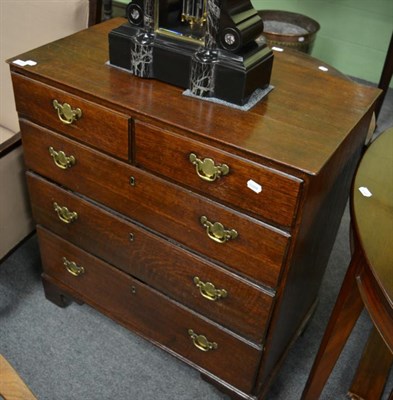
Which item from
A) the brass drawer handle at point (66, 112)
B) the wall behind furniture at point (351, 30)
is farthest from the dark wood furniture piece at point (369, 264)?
the wall behind furniture at point (351, 30)

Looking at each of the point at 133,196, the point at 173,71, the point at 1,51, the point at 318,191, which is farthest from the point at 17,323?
the point at 318,191

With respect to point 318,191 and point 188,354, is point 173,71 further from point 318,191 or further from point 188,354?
point 188,354

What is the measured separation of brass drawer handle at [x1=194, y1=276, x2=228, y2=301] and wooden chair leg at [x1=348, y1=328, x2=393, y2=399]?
0.49m

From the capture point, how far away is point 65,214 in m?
1.43

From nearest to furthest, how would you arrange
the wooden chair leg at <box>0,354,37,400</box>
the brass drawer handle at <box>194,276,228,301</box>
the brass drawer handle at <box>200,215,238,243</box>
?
the wooden chair leg at <box>0,354,37,400</box> → the brass drawer handle at <box>200,215,238,243</box> → the brass drawer handle at <box>194,276,228,301</box>

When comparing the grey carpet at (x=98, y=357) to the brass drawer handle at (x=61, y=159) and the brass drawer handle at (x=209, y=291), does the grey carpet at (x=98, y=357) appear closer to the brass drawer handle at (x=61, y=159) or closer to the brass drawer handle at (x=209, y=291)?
the brass drawer handle at (x=209, y=291)

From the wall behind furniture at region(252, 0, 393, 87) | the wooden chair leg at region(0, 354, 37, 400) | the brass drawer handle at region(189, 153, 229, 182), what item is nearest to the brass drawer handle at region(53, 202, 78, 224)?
the brass drawer handle at region(189, 153, 229, 182)

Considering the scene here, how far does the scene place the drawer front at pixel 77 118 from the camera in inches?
44.8

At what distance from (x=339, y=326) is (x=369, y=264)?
0.31 m

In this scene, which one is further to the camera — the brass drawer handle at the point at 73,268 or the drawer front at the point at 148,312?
the brass drawer handle at the point at 73,268

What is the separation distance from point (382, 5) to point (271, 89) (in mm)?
2174

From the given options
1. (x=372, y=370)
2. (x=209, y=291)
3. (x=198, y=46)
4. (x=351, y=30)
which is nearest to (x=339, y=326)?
(x=209, y=291)

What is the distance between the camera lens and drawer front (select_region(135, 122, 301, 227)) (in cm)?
98

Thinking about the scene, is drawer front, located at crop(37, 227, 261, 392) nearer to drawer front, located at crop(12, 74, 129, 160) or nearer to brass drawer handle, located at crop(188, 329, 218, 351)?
brass drawer handle, located at crop(188, 329, 218, 351)
